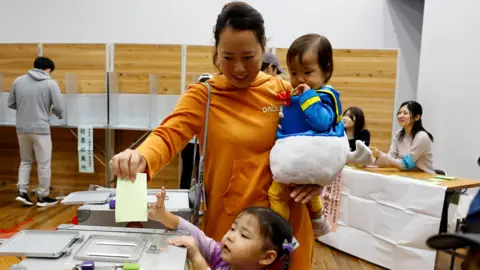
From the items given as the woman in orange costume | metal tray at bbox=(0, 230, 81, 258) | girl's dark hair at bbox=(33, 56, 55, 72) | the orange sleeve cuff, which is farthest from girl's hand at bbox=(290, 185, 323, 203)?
girl's dark hair at bbox=(33, 56, 55, 72)

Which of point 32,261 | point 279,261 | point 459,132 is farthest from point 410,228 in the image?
point 32,261

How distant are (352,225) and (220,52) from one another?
2513 mm

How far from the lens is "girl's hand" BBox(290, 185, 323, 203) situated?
3.47 feet

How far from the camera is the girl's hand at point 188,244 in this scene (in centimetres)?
88

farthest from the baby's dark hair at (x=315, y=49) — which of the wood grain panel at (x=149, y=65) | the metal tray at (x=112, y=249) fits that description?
the wood grain panel at (x=149, y=65)

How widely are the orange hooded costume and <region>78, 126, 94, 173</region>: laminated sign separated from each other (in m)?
3.81

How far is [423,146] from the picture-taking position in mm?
2947

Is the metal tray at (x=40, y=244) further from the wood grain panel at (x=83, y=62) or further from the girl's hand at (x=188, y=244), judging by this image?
the wood grain panel at (x=83, y=62)

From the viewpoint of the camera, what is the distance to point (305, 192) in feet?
3.52

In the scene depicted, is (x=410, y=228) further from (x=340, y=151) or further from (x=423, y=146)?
(x=340, y=151)

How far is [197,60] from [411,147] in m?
2.71

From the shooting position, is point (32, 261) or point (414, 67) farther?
point (414, 67)

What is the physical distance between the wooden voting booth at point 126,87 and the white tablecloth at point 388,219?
1.65 metres

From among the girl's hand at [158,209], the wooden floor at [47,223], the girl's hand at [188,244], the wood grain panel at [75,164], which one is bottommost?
the wooden floor at [47,223]
